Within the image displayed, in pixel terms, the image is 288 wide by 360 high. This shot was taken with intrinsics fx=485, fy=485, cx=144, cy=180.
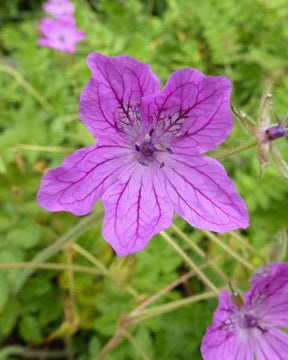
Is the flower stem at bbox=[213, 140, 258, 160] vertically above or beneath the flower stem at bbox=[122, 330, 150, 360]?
above

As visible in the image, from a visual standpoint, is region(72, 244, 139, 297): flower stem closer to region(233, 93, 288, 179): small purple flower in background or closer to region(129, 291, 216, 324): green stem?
region(129, 291, 216, 324): green stem

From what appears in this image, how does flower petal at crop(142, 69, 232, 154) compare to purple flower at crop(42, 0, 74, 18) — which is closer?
flower petal at crop(142, 69, 232, 154)

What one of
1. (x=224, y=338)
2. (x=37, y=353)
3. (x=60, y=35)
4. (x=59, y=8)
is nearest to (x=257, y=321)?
(x=224, y=338)

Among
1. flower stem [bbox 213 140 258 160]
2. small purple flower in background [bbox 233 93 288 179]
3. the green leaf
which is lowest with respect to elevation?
the green leaf

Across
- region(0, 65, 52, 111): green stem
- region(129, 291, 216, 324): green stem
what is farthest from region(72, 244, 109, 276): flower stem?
region(0, 65, 52, 111): green stem

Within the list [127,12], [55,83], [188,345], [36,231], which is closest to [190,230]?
[188,345]

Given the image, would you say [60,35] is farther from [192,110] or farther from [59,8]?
[192,110]
